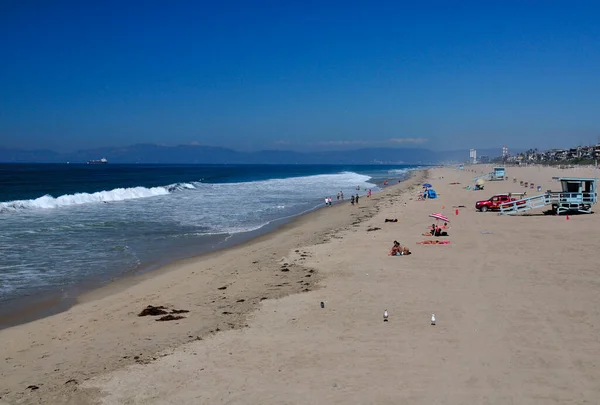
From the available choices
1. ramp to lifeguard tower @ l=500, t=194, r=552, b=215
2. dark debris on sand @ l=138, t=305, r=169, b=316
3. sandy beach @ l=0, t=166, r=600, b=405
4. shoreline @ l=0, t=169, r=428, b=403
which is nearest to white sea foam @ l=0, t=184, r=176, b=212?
shoreline @ l=0, t=169, r=428, b=403

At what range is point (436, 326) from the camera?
33.2 ft

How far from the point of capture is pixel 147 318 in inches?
453

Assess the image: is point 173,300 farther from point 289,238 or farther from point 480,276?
point 289,238

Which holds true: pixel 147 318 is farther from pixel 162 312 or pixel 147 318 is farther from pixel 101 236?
pixel 101 236

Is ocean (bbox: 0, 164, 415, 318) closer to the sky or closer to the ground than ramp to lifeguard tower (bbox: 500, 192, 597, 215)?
closer to the ground

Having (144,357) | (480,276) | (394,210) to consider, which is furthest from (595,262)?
(394,210)

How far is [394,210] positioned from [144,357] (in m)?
26.5

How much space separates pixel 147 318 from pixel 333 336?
4.73 m

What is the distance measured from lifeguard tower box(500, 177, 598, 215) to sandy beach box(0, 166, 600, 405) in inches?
460

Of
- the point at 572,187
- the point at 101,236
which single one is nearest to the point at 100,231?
the point at 101,236

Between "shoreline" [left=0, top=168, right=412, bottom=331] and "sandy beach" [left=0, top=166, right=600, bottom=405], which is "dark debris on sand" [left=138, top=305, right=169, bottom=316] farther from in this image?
"shoreline" [left=0, top=168, right=412, bottom=331]

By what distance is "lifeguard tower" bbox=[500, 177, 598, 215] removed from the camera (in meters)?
28.1

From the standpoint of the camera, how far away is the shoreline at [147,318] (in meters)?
8.95

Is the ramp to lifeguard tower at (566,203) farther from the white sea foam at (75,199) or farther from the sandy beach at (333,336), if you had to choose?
the white sea foam at (75,199)
